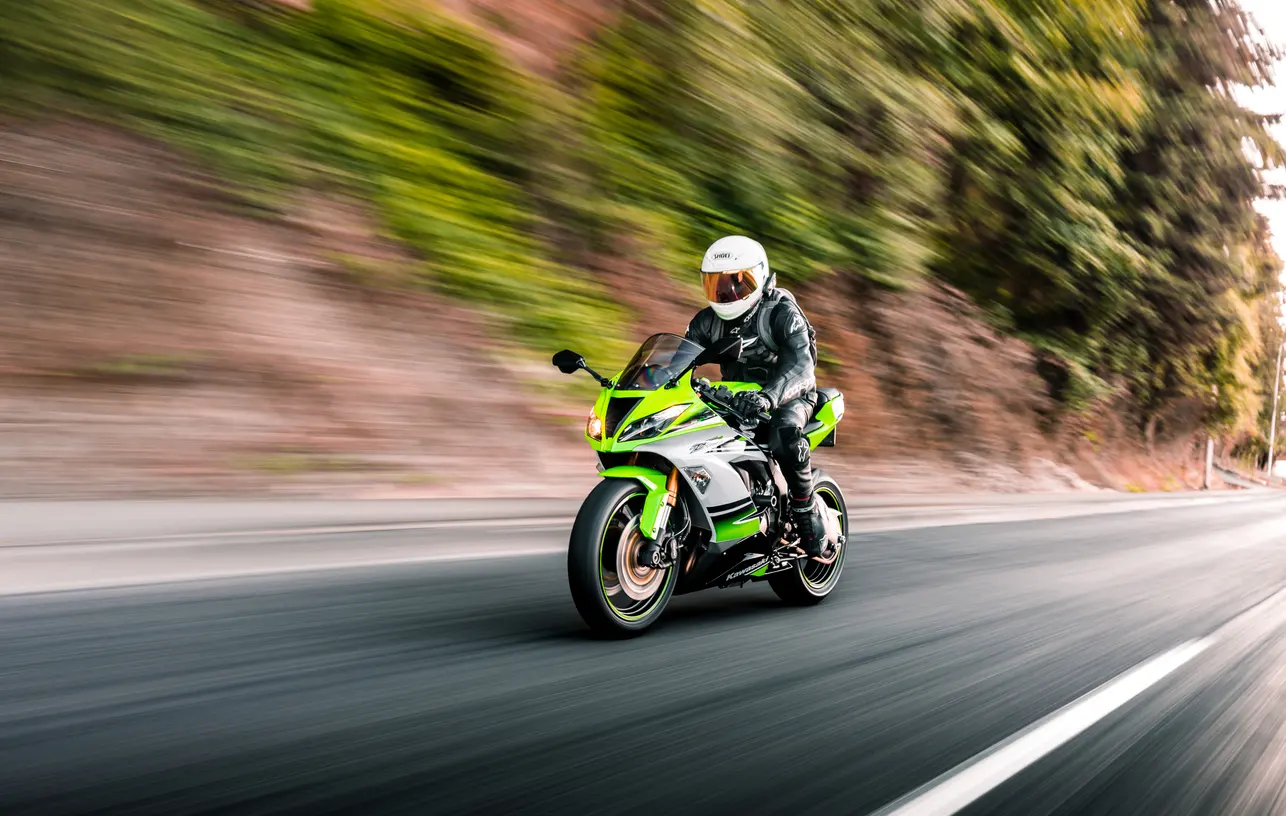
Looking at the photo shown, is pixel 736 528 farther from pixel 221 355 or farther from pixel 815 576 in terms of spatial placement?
pixel 221 355

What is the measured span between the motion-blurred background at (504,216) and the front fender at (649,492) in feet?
13.8

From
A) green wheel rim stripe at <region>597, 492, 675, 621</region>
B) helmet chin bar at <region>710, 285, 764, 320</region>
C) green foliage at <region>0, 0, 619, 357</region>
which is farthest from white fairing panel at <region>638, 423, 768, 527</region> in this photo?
green foliage at <region>0, 0, 619, 357</region>

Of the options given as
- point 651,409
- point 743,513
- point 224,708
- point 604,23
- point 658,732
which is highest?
point 604,23

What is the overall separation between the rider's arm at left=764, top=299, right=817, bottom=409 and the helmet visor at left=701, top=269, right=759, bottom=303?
24cm

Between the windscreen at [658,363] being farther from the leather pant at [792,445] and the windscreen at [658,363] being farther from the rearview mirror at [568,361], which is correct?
the leather pant at [792,445]

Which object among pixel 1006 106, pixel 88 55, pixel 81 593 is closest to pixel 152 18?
pixel 88 55

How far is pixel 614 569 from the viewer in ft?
16.9

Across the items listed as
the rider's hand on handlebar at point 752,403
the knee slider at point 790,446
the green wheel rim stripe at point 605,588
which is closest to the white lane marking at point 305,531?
the green wheel rim stripe at point 605,588

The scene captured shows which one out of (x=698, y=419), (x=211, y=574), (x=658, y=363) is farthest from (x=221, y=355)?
(x=698, y=419)

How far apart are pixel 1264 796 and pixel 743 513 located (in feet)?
8.84

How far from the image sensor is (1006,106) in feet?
67.5

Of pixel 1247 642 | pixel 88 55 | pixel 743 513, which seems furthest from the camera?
pixel 88 55

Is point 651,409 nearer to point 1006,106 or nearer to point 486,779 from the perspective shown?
point 486,779

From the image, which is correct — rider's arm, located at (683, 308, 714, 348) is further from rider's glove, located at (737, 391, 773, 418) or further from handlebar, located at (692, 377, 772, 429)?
rider's glove, located at (737, 391, 773, 418)
